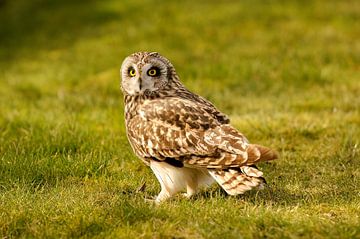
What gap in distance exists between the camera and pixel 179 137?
6184 millimetres

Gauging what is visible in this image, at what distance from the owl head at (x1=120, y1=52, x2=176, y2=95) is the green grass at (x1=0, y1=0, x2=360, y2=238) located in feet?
2.98

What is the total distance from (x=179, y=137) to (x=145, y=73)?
757 millimetres

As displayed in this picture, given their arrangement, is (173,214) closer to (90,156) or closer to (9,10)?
(90,156)

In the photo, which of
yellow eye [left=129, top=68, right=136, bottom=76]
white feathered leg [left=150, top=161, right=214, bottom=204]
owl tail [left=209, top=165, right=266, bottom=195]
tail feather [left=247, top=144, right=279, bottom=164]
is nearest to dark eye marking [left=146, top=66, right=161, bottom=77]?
yellow eye [left=129, top=68, right=136, bottom=76]

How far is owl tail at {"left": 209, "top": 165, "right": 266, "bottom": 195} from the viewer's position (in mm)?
5781

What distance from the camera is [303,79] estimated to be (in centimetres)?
1224

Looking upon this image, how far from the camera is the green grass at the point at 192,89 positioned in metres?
5.65

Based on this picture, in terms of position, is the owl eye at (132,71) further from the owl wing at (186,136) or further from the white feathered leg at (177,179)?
the white feathered leg at (177,179)

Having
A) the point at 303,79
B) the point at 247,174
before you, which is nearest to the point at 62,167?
the point at 247,174

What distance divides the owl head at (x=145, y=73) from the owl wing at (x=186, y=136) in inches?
6.8

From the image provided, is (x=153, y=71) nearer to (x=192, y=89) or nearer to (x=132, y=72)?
(x=132, y=72)

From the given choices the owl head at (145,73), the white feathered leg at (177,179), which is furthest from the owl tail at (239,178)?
the owl head at (145,73)

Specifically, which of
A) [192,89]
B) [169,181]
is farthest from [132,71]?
[192,89]

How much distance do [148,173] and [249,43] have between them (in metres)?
7.26
